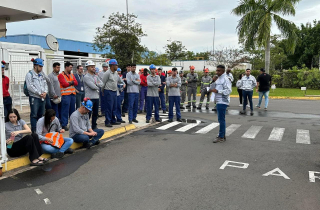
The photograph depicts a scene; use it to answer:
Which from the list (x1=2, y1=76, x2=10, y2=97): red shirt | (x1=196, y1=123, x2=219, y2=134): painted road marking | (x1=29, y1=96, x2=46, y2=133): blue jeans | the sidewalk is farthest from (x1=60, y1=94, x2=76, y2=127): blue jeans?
(x1=196, y1=123, x2=219, y2=134): painted road marking

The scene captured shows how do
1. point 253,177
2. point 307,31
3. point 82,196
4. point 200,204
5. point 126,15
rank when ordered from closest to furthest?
point 200,204, point 82,196, point 253,177, point 126,15, point 307,31

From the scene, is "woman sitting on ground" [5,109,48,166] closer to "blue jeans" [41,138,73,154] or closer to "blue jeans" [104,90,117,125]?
"blue jeans" [41,138,73,154]

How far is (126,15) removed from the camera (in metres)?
20.4

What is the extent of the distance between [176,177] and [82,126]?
9.56 feet

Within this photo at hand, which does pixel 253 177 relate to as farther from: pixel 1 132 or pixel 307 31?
pixel 307 31

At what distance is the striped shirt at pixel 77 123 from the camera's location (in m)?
6.70

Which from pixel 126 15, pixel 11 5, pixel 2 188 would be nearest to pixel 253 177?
pixel 2 188

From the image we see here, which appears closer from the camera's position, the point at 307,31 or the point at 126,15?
the point at 126,15

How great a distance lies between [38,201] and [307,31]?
53.6 metres

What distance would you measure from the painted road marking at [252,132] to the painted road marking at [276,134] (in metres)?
0.45

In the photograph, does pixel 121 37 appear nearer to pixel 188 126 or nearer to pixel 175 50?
pixel 188 126

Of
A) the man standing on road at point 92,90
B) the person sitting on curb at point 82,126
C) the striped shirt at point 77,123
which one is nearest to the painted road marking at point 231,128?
the man standing on road at point 92,90

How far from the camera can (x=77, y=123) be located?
6719 mm

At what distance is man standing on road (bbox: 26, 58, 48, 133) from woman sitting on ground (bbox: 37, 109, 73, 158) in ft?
3.64
